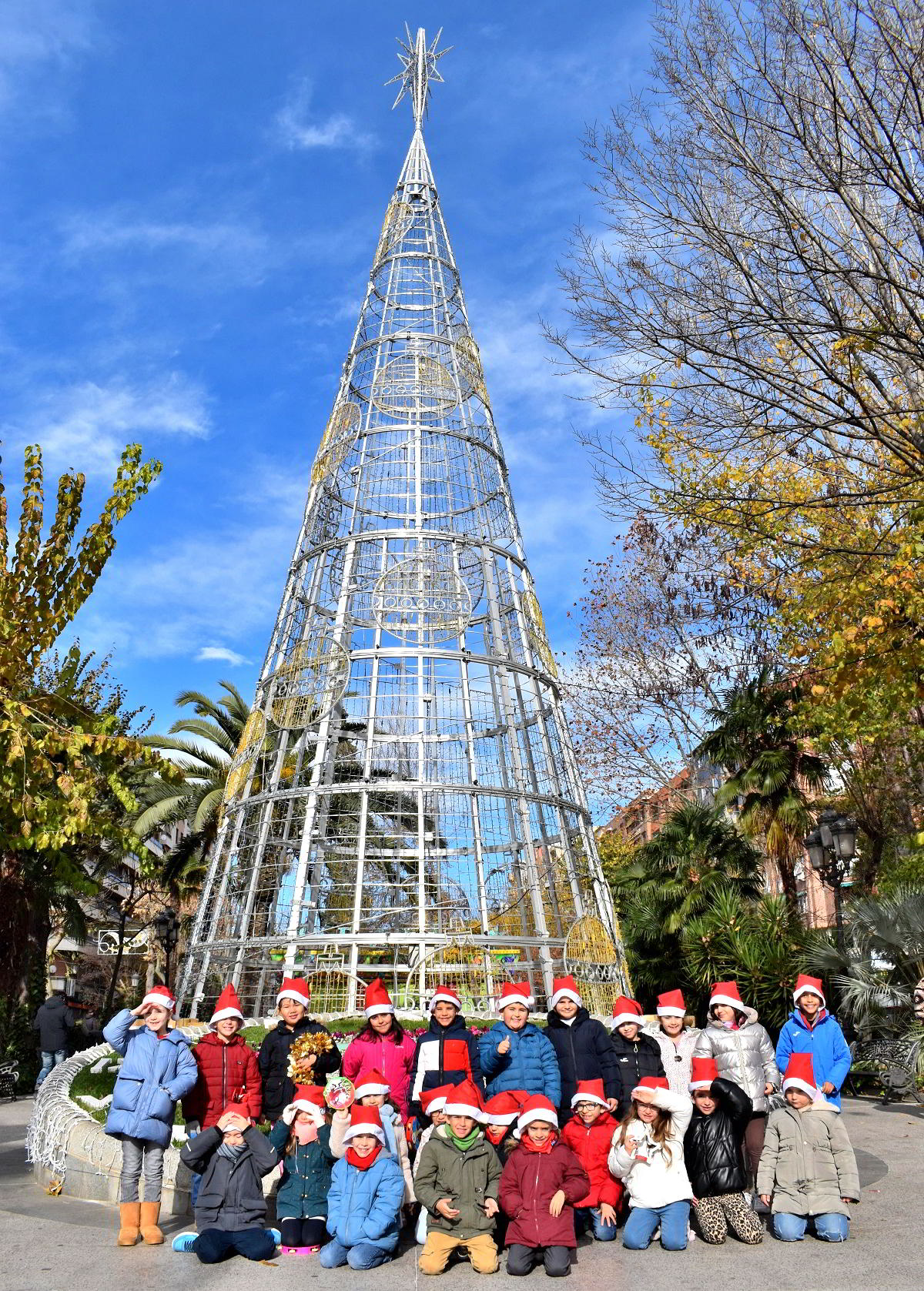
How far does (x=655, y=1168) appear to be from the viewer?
6801 mm

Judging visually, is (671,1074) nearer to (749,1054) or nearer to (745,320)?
(749,1054)

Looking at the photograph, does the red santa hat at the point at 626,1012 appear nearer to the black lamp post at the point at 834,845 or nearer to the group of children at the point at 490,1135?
the group of children at the point at 490,1135

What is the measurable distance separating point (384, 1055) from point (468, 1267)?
1829 millimetres

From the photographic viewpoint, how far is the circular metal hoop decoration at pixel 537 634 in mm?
17516

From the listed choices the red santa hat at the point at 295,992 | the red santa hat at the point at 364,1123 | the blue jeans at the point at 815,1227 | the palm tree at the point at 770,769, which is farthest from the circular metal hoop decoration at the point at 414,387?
the blue jeans at the point at 815,1227

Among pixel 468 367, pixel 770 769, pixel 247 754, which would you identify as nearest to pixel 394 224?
pixel 468 367

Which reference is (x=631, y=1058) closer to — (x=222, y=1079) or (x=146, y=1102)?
(x=222, y=1079)

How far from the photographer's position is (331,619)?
17.1 meters

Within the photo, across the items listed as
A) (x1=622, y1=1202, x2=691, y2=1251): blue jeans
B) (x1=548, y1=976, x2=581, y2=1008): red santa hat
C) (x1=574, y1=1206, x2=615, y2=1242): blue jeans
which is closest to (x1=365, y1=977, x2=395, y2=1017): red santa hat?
(x1=548, y1=976, x2=581, y2=1008): red santa hat

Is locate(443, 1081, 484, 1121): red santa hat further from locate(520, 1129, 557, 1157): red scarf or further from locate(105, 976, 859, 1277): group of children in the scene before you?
locate(520, 1129, 557, 1157): red scarf

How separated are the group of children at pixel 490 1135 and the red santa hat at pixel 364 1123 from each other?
0.01 metres

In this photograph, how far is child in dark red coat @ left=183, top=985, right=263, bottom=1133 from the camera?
754 cm

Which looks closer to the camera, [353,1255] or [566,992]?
[353,1255]

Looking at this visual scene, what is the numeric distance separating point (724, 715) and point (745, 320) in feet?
41.3
